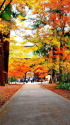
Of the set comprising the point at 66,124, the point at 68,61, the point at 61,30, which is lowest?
the point at 66,124

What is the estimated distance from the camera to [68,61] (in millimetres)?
29797

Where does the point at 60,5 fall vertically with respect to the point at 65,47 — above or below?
above

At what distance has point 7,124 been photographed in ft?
22.6

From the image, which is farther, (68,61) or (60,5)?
(68,61)

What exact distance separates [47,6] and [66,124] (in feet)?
52.6

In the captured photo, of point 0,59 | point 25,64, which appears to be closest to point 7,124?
point 0,59

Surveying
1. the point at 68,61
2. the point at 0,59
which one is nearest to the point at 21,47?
the point at 0,59

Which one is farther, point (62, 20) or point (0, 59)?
point (0, 59)

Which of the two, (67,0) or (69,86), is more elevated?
(67,0)

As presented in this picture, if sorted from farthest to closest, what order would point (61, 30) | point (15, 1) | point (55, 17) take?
point (61, 30)
point (55, 17)
point (15, 1)

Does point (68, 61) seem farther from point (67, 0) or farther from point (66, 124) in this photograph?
point (66, 124)

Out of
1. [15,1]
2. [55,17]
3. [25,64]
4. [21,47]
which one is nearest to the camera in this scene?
[15,1]

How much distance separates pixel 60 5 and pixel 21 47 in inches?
877

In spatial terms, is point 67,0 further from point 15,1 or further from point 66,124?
point 66,124
